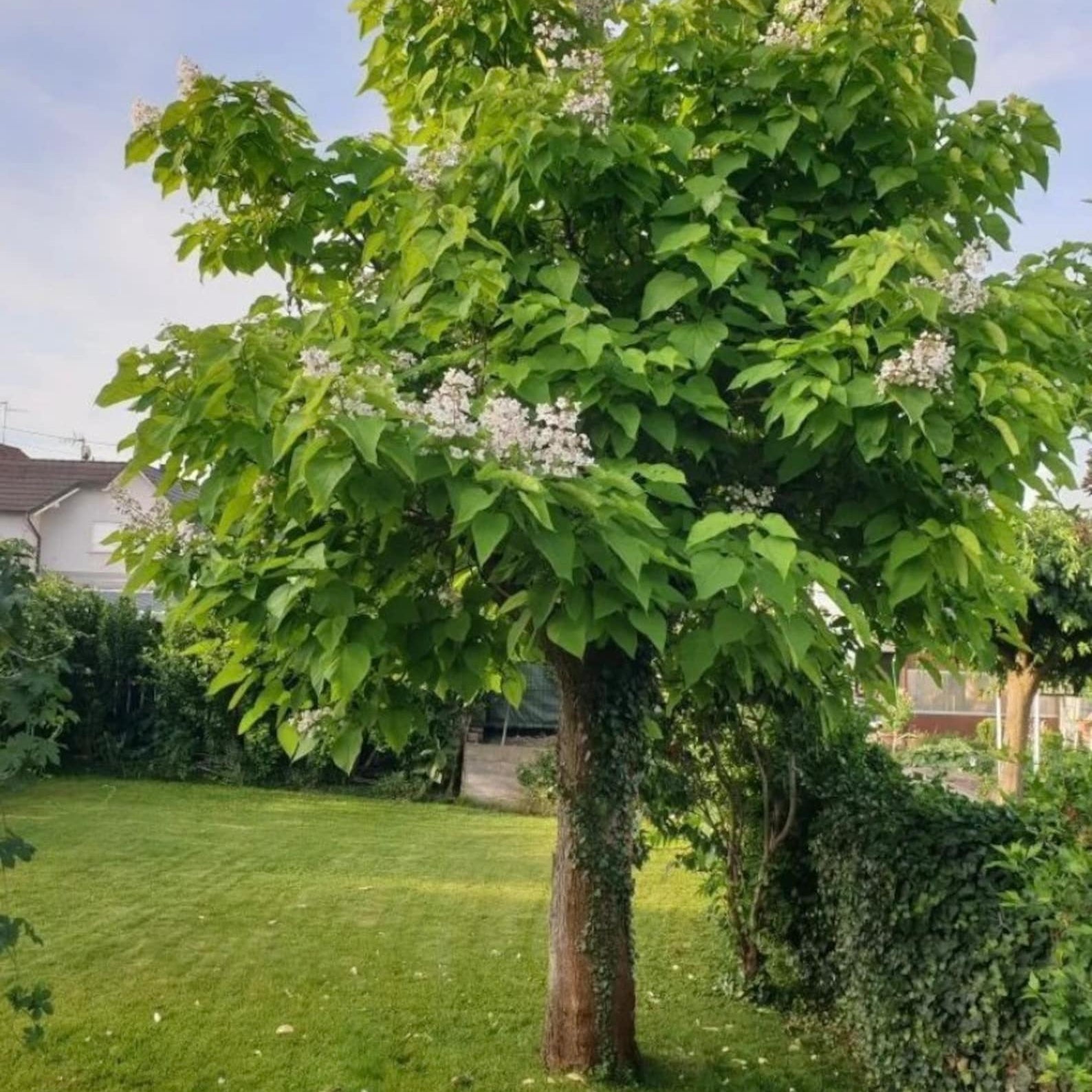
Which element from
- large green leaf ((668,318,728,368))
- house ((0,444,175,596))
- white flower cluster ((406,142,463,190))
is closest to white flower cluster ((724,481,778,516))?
large green leaf ((668,318,728,368))

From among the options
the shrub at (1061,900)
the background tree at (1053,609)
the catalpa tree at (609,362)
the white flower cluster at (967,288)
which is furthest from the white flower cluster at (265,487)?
the background tree at (1053,609)

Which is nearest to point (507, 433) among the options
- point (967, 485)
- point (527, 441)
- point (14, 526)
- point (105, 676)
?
point (527, 441)

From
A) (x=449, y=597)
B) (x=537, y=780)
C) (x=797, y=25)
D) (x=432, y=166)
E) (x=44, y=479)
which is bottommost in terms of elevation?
(x=537, y=780)

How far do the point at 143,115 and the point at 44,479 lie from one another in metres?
23.9

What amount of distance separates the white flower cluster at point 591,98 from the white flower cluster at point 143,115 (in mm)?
1271

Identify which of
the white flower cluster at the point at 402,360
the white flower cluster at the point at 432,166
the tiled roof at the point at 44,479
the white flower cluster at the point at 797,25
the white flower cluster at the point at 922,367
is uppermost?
the tiled roof at the point at 44,479

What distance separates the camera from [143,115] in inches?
129

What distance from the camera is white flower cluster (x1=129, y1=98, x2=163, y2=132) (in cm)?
327

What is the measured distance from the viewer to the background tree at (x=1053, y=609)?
24.6ft

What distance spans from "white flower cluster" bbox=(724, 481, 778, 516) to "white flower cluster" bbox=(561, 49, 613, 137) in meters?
1.07

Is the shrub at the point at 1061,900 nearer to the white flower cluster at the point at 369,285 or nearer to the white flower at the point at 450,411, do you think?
the white flower at the point at 450,411

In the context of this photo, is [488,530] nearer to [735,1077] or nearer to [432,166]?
[432,166]

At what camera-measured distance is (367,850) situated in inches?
361

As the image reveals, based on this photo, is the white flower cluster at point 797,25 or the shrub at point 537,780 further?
the shrub at point 537,780
